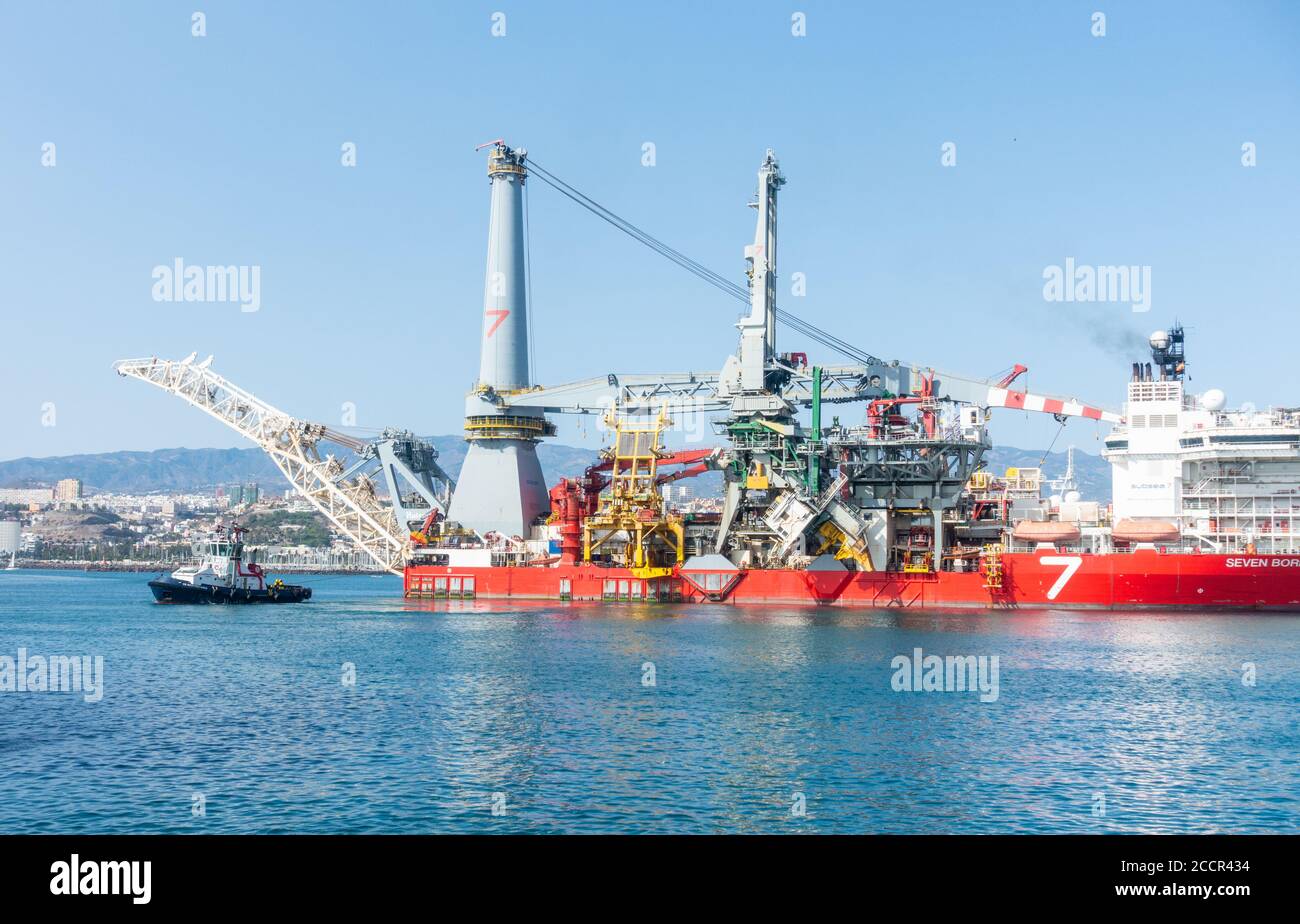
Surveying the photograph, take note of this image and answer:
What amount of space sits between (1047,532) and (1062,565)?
1.71 metres

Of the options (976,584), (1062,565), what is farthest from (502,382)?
(1062,565)

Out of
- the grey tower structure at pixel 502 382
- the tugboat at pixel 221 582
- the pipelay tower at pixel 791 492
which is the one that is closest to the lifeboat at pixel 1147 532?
the pipelay tower at pixel 791 492

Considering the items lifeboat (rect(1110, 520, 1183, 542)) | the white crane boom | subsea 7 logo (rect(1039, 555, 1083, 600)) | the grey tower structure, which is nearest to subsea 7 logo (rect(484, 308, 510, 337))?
the grey tower structure

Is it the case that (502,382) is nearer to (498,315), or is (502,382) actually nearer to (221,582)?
(498,315)

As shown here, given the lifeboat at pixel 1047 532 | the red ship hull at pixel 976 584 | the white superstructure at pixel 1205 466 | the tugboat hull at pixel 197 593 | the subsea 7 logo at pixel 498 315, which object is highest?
the subsea 7 logo at pixel 498 315

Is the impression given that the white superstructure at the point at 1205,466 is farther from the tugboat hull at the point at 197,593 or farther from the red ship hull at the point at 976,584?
the tugboat hull at the point at 197,593

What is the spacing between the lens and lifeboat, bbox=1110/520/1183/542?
158 feet

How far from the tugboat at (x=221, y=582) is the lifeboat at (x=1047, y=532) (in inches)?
1513

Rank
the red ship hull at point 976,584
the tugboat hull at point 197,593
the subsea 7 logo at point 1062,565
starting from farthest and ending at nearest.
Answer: the tugboat hull at point 197,593 < the subsea 7 logo at point 1062,565 < the red ship hull at point 976,584

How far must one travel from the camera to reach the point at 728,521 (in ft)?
188

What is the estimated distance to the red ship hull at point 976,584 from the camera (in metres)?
46.9

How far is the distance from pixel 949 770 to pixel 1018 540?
34875 millimetres

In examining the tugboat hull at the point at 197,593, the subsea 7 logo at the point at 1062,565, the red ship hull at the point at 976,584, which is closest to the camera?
the red ship hull at the point at 976,584

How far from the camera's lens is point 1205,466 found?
5003 centimetres
